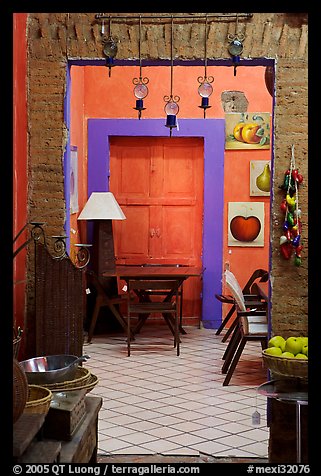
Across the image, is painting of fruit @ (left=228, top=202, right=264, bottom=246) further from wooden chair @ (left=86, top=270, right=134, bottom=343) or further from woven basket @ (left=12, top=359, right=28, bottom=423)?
woven basket @ (left=12, top=359, right=28, bottom=423)

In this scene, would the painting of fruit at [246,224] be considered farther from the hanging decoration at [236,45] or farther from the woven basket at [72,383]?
the woven basket at [72,383]

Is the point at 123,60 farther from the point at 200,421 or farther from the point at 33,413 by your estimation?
the point at 33,413

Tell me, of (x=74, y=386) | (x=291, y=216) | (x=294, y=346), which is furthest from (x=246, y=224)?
(x=74, y=386)

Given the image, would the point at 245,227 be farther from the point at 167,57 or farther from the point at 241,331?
the point at 167,57

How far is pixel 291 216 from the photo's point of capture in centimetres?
566

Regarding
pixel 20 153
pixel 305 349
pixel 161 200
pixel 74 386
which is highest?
pixel 20 153

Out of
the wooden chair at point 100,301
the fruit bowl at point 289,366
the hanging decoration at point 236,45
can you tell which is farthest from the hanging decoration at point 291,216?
the wooden chair at point 100,301

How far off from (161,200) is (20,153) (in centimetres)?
424

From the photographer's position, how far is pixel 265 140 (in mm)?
9445

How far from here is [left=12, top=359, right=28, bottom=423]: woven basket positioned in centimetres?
283

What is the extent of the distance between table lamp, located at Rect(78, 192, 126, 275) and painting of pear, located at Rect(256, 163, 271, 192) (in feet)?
5.47

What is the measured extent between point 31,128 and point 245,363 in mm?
3291

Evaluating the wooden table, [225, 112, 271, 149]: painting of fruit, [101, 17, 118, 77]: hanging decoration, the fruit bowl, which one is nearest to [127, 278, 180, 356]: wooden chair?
the wooden table
